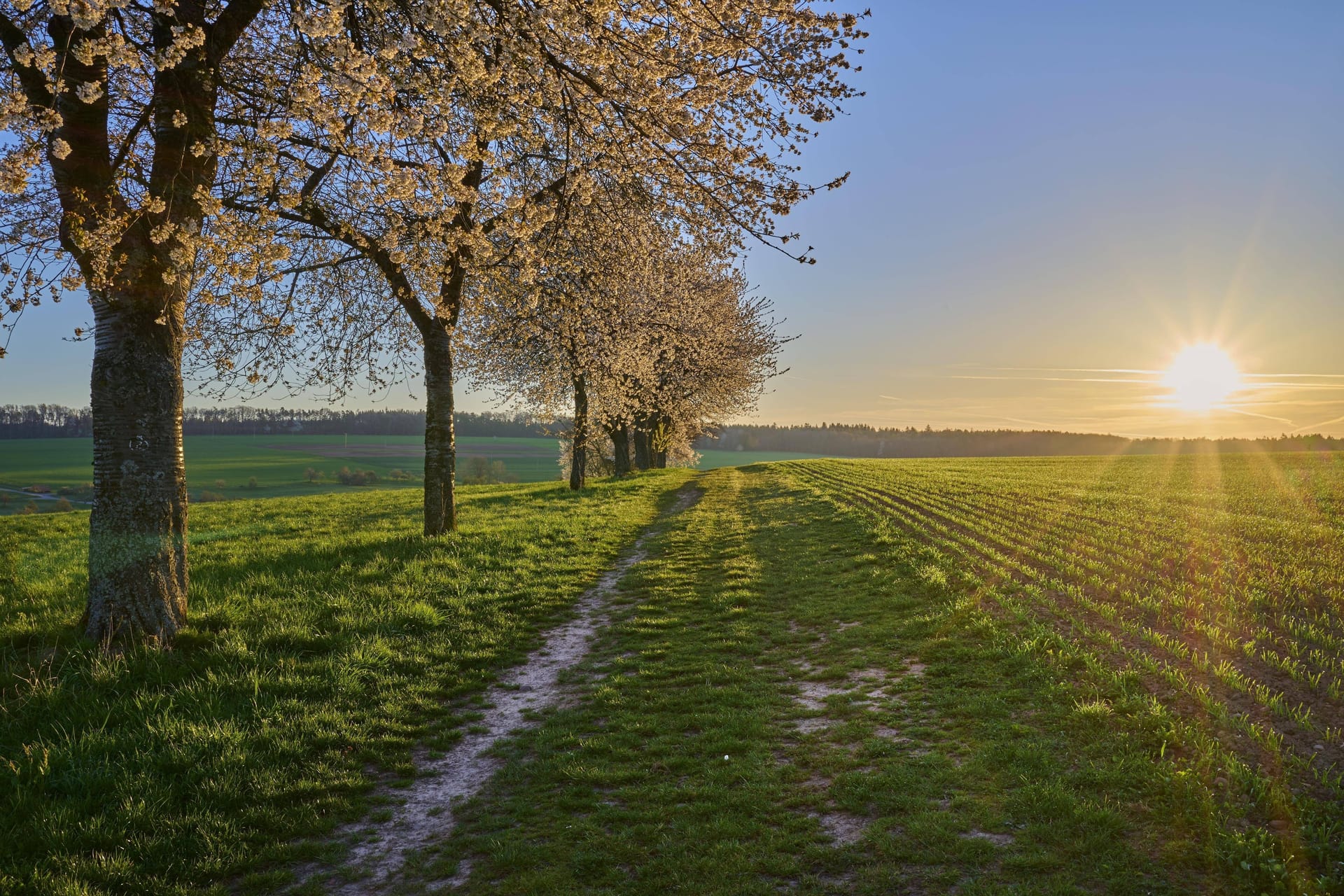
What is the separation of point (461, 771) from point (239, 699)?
2755mm

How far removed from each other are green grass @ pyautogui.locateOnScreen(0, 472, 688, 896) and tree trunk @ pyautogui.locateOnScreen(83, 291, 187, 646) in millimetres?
496

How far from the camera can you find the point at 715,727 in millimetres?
7094

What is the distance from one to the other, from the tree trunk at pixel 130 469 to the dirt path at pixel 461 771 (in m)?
4.34

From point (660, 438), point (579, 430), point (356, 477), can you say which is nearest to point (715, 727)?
point (579, 430)

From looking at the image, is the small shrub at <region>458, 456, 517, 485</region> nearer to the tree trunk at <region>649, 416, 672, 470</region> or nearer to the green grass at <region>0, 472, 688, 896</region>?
the tree trunk at <region>649, 416, 672, 470</region>

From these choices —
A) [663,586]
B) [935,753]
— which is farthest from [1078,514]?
[935,753]

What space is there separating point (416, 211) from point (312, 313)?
270 inches

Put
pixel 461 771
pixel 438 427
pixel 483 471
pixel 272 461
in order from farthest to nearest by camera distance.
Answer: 1. pixel 272 461
2. pixel 483 471
3. pixel 438 427
4. pixel 461 771

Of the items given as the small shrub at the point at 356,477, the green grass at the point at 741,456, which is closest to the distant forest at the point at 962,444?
the green grass at the point at 741,456

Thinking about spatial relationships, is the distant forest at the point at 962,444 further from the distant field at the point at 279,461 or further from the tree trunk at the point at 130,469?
the tree trunk at the point at 130,469

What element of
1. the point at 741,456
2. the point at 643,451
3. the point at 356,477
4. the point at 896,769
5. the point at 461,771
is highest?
the point at 643,451

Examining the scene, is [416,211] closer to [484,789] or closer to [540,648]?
[540,648]

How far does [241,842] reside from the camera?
5141 mm

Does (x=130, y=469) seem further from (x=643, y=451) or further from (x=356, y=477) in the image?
(x=356, y=477)
